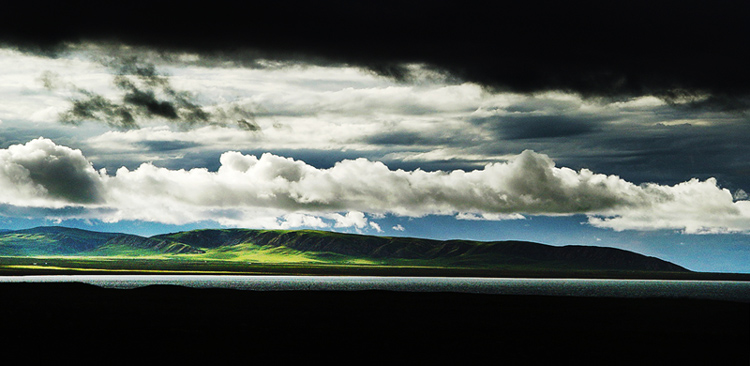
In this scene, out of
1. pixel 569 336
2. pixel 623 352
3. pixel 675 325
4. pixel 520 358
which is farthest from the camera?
pixel 675 325

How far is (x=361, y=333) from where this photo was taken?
6181cm

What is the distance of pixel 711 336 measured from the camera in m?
63.0

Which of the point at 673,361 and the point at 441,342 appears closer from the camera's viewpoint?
the point at 673,361

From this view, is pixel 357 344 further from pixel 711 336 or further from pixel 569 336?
pixel 711 336

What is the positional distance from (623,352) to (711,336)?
15618 millimetres

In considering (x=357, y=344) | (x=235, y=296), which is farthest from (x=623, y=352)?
(x=235, y=296)

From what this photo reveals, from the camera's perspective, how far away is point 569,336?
62.3 meters

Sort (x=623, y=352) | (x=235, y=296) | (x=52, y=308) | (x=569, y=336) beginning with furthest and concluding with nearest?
(x=235, y=296)
(x=52, y=308)
(x=569, y=336)
(x=623, y=352)

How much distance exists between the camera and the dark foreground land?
160 ft

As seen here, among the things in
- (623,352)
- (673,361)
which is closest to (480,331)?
(623,352)

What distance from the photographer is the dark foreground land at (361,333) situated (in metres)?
48.7

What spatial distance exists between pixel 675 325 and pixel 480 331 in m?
22.9

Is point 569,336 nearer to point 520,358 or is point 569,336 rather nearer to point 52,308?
point 520,358

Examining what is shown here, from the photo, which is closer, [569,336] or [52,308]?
[569,336]
